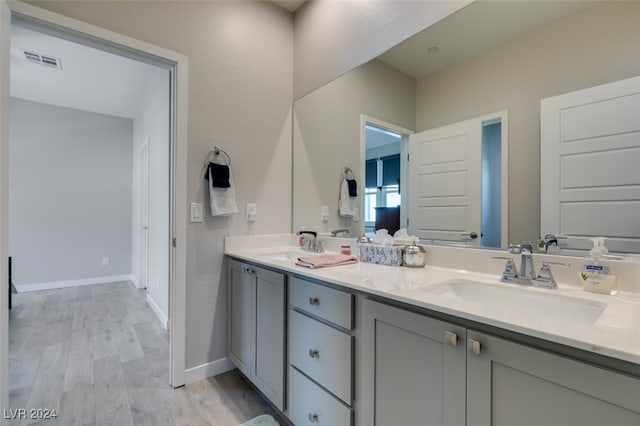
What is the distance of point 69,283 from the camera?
445 centimetres

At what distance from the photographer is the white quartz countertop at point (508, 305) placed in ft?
2.08

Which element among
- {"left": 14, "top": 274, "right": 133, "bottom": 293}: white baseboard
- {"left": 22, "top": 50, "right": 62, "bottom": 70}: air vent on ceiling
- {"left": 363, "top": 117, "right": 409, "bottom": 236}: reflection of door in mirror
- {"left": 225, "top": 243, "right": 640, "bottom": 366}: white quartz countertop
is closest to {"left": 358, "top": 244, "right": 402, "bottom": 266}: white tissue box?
{"left": 225, "top": 243, "right": 640, "bottom": 366}: white quartz countertop

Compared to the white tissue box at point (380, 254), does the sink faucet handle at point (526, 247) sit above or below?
above

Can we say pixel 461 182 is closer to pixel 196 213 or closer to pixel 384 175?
pixel 384 175

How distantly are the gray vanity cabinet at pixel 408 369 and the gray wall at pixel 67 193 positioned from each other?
5.09 m

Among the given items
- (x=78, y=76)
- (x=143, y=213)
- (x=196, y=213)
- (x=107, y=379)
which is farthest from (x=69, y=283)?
(x=196, y=213)

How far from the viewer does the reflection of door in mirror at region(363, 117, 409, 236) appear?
170 cm

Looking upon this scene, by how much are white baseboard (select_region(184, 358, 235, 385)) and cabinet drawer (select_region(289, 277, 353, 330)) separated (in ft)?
3.26

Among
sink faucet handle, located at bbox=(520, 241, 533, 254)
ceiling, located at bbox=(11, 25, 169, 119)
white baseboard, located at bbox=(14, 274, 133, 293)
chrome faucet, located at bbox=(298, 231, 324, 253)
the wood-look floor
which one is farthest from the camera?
white baseboard, located at bbox=(14, 274, 133, 293)

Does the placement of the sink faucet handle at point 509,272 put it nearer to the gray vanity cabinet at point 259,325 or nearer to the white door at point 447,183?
the white door at point 447,183

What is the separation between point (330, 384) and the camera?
124cm

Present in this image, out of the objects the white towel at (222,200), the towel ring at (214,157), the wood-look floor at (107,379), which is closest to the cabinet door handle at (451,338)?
the wood-look floor at (107,379)

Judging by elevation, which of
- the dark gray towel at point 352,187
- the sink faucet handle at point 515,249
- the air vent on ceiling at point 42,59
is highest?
the air vent on ceiling at point 42,59

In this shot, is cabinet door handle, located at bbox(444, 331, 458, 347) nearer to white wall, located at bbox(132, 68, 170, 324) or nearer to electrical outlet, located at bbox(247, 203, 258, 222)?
electrical outlet, located at bbox(247, 203, 258, 222)
